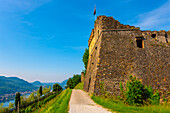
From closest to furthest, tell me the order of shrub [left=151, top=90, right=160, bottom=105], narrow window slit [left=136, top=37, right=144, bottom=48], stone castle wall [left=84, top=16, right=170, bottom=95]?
shrub [left=151, top=90, right=160, bottom=105] < stone castle wall [left=84, top=16, right=170, bottom=95] < narrow window slit [left=136, top=37, right=144, bottom=48]

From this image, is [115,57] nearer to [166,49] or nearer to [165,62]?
[165,62]

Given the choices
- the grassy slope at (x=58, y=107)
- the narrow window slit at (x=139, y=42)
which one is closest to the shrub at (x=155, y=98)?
the narrow window slit at (x=139, y=42)

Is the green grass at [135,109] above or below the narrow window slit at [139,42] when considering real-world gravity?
below

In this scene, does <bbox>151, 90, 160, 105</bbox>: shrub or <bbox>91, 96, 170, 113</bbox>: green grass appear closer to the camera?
<bbox>91, 96, 170, 113</bbox>: green grass

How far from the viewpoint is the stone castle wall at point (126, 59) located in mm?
13289

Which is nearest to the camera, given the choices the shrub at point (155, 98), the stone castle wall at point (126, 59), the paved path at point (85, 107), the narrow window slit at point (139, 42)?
the paved path at point (85, 107)

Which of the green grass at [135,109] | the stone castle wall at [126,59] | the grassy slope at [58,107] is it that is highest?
the stone castle wall at [126,59]

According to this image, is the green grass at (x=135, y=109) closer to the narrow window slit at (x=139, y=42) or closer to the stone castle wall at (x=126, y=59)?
the stone castle wall at (x=126, y=59)

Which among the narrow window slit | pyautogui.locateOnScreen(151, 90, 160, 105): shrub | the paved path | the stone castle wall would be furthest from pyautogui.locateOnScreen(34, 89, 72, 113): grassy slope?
the narrow window slit

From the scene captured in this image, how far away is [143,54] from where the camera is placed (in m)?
15.2

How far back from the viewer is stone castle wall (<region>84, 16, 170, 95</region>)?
13289 millimetres

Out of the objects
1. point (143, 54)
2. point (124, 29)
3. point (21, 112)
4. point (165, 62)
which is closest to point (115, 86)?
point (143, 54)

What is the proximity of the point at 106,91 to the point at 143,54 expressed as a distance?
8353 mm

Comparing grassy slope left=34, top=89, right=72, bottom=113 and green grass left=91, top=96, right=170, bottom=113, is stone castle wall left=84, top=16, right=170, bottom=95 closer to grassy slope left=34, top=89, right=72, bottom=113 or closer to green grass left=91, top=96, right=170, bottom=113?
green grass left=91, top=96, right=170, bottom=113
